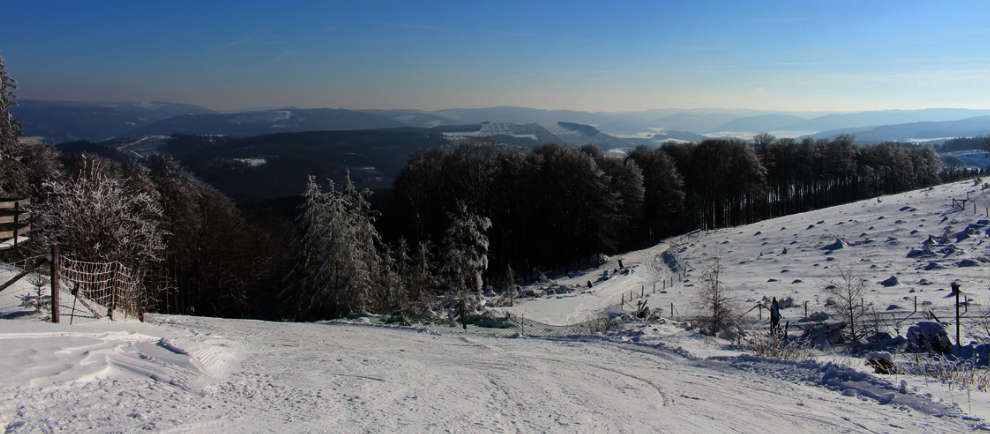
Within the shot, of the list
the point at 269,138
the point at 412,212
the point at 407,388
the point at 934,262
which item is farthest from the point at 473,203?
the point at 269,138

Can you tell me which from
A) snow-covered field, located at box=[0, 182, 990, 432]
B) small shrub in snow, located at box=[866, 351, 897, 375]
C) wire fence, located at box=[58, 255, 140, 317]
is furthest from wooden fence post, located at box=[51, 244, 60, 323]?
small shrub in snow, located at box=[866, 351, 897, 375]

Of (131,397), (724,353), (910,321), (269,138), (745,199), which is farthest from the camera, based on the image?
(269,138)

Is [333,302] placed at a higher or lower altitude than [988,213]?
lower

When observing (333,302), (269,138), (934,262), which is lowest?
(333,302)

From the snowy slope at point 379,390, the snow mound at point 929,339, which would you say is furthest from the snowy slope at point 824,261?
the snowy slope at point 379,390

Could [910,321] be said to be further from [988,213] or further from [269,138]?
[269,138]
